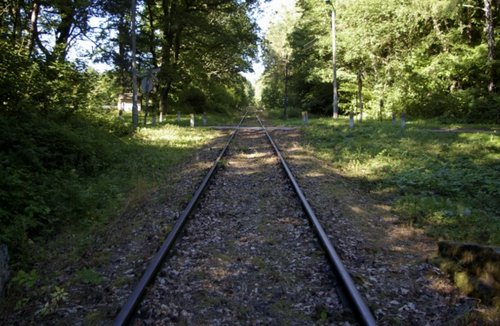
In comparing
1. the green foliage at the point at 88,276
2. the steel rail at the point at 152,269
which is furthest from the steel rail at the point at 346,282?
the green foliage at the point at 88,276

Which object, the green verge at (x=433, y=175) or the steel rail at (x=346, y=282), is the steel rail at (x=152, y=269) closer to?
the steel rail at (x=346, y=282)

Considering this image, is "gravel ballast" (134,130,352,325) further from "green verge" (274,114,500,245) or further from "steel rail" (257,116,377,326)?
"green verge" (274,114,500,245)

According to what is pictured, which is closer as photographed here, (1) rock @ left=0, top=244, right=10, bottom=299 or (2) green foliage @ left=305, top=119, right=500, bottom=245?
(1) rock @ left=0, top=244, right=10, bottom=299

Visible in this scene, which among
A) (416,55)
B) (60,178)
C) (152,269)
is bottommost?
(152,269)

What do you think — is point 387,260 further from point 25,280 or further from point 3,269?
point 3,269

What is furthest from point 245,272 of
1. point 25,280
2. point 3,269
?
point 3,269

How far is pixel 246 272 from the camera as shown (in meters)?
4.58

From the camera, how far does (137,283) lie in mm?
4090

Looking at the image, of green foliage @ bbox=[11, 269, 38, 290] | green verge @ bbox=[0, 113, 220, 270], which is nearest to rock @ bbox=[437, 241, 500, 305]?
green foliage @ bbox=[11, 269, 38, 290]

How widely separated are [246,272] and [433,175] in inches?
242

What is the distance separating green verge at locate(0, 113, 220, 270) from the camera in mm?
5625

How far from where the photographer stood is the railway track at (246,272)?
366 cm

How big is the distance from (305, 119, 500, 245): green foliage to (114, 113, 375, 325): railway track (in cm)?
216

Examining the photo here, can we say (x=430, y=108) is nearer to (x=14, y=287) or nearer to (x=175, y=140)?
(x=175, y=140)
